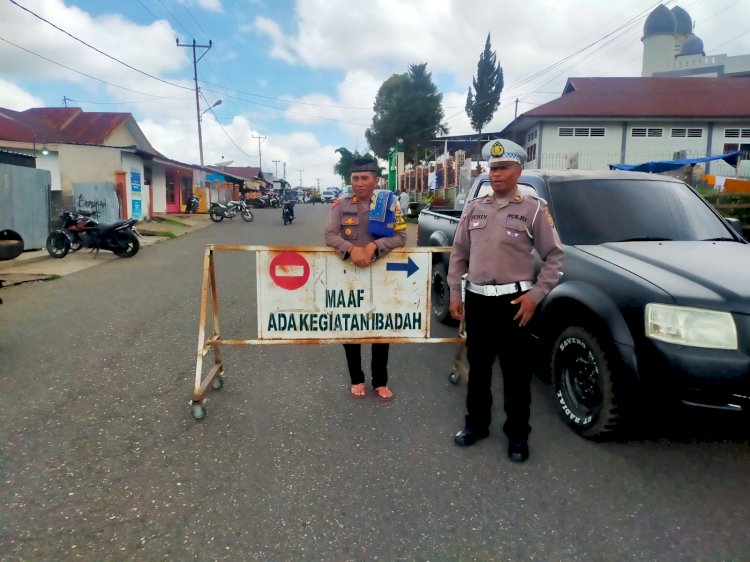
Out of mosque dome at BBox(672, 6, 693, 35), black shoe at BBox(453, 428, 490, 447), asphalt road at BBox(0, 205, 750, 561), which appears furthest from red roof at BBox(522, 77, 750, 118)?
mosque dome at BBox(672, 6, 693, 35)

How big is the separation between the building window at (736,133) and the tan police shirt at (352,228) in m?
35.8

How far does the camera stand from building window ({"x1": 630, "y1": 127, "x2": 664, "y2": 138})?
3238 centimetres

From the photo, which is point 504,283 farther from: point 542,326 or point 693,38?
point 693,38

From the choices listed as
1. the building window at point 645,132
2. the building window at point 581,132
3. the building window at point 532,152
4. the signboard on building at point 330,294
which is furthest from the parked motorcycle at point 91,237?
the building window at point 645,132

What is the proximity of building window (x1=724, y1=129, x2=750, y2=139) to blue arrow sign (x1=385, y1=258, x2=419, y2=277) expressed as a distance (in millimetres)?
35519

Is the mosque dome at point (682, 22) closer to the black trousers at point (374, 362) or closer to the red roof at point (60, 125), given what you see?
the red roof at point (60, 125)

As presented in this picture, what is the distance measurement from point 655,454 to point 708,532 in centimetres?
82

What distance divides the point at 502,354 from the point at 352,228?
1.51 meters

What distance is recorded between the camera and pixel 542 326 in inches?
159

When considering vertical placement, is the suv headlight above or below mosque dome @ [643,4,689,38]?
below

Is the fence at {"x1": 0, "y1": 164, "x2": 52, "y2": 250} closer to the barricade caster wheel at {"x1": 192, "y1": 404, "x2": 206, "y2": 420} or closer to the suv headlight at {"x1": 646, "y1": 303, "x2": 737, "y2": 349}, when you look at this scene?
the barricade caster wheel at {"x1": 192, "y1": 404, "x2": 206, "y2": 420}

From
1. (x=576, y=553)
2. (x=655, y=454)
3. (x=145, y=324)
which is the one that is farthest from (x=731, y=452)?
(x=145, y=324)

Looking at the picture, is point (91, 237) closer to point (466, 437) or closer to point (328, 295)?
point (328, 295)

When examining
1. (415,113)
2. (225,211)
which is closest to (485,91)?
(415,113)
